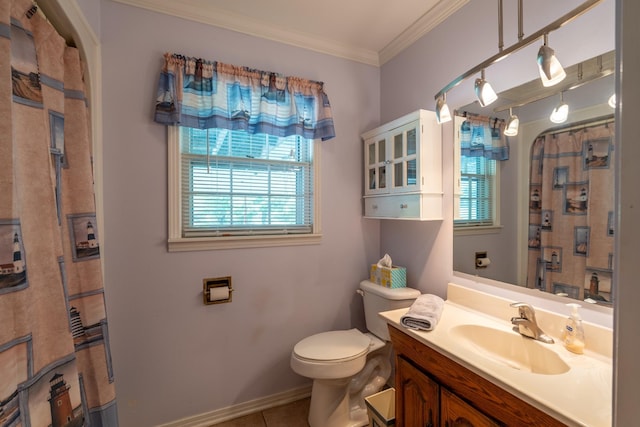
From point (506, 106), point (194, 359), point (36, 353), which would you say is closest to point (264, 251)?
point (194, 359)

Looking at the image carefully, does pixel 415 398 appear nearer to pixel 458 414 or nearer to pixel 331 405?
pixel 458 414

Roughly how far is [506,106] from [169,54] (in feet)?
6.18

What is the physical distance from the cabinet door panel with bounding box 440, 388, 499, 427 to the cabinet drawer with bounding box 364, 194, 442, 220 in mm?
922

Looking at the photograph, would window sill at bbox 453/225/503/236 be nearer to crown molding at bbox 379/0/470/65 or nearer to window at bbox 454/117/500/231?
window at bbox 454/117/500/231

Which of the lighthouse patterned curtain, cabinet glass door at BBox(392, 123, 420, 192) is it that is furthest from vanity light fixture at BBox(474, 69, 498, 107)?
the lighthouse patterned curtain

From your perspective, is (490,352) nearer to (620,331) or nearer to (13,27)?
(620,331)

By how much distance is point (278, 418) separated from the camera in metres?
1.92

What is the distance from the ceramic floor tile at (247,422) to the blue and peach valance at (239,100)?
190 cm

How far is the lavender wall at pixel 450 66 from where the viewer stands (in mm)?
1181

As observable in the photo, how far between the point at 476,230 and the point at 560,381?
84 cm

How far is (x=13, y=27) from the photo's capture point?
0.91m

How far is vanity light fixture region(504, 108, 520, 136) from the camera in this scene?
1.39 meters

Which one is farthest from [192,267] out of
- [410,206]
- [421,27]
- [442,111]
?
[421,27]

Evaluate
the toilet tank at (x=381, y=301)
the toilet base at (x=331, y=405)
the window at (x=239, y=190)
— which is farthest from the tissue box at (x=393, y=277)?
the toilet base at (x=331, y=405)
